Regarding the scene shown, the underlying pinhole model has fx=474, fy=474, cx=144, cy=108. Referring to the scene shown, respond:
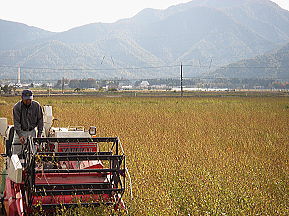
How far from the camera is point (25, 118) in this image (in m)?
7.59

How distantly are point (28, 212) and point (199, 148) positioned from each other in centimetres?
693

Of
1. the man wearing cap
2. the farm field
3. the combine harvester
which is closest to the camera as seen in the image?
the combine harvester

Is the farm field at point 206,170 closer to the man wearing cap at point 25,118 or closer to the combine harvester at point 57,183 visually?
the combine harvester at point 57,183

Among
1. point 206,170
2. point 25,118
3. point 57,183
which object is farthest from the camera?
point 206,170

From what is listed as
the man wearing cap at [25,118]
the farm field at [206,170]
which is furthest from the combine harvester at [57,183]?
the man wearing cap at [25,118]

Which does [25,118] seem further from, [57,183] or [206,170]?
[206,170]

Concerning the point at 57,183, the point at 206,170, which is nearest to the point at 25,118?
the point at 57,183

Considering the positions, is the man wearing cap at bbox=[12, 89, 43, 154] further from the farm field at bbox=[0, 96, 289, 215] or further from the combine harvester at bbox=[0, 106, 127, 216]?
the farm field at bbox=[0, 96, 289, 215]

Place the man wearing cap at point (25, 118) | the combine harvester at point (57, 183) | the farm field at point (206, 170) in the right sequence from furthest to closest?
the man wearing cap at point (25, 118)
the farm field at point (206, 170)
the combine harvester at point (57, 183)

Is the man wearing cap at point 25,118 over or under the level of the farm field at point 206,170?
over

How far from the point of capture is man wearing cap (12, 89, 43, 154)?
24.3 ft

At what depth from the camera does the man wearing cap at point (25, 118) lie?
742 centimetres

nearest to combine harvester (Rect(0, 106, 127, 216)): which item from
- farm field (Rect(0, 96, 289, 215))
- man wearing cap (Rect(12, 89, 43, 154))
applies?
farm field (Rect(0, 96, 289, 215))

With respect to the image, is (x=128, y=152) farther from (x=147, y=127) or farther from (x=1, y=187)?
(x=147, y=127)
